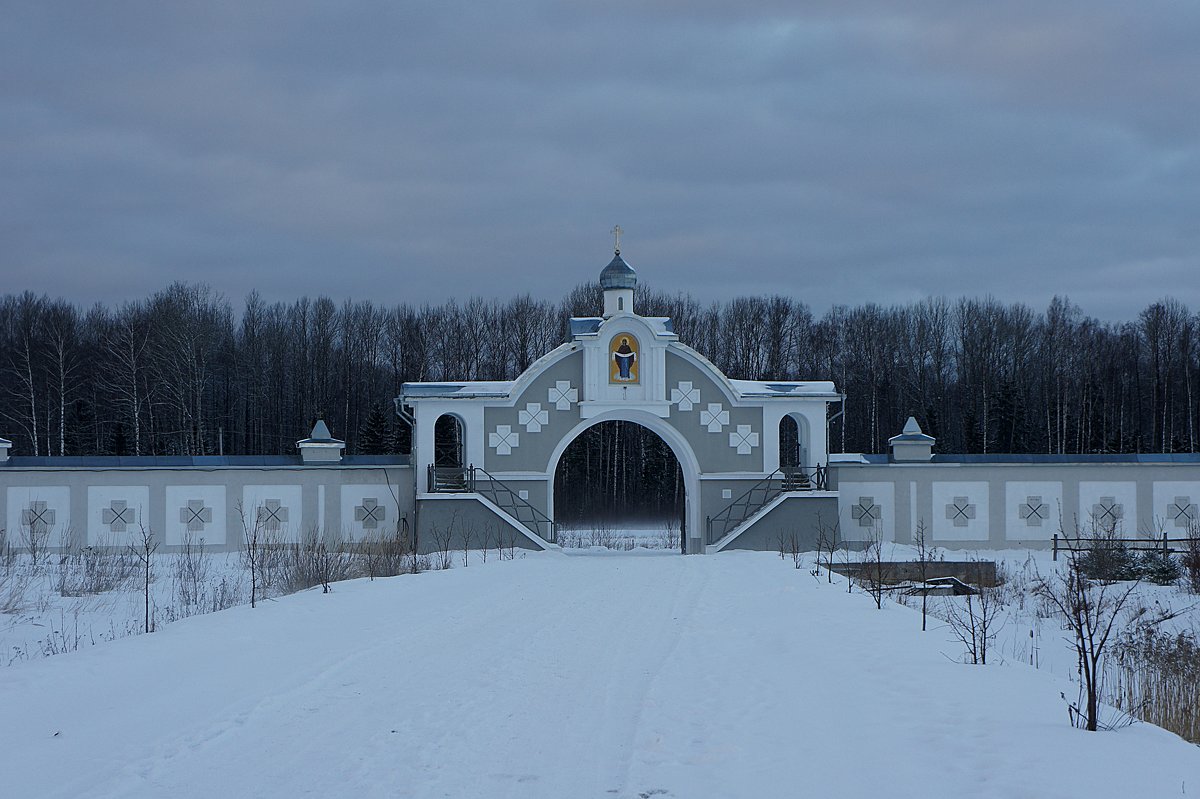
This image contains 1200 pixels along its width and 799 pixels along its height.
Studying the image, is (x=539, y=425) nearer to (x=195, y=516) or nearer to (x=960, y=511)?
(x=195, y=516)

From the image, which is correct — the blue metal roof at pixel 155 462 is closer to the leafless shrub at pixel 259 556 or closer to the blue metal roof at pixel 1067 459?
the leafless shrub at pixel 259 556

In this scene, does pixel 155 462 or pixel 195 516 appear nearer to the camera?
pixel 195 516

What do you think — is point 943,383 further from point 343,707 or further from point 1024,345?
point 343,707

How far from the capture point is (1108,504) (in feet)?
109

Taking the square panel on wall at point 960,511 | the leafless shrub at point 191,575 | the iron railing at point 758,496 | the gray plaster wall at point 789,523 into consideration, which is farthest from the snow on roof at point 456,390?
the square panel on wall at point 960,511

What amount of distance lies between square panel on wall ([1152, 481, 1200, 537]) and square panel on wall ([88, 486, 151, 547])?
27.7m

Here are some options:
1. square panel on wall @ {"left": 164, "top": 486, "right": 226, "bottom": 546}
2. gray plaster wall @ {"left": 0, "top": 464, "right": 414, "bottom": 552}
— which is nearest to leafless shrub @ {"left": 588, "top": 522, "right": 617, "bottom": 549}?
gray plaster wall @ {"left": 0, "top": 464, "right": 414, "bottom": 552}

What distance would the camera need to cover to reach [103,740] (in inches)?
318

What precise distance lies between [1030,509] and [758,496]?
7.79 m

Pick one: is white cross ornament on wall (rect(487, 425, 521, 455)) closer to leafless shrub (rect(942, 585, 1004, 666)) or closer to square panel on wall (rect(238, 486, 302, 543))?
square panel on wall (rect(238, 486, 302, 543))

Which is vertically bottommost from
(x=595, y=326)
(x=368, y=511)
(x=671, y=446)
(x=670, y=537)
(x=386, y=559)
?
(x=670, y=537)

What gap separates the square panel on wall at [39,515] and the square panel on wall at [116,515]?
61cm

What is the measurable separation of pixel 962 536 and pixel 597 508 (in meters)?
24.1

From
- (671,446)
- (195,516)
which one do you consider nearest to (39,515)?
(195,516)
